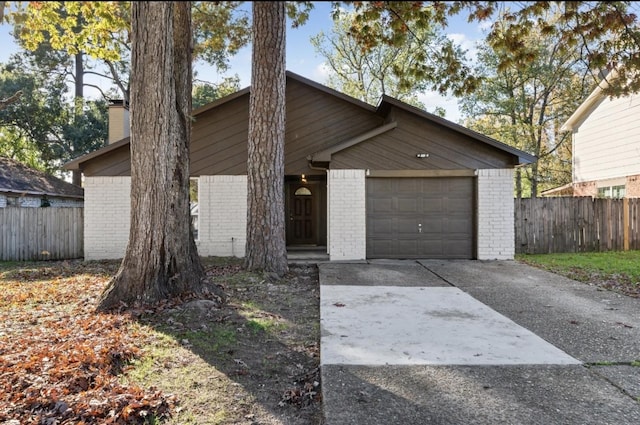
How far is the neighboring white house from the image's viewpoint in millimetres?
14461

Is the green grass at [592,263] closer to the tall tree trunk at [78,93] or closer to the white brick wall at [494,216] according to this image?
the white brick wall at [494,216]

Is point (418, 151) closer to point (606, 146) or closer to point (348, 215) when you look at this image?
point (348, 215)

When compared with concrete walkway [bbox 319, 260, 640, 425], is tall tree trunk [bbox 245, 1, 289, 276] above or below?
above

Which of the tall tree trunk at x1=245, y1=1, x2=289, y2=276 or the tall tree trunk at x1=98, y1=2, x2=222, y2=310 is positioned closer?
the tall tree trunk at x1=98, y1=2, x2=222, y2=310

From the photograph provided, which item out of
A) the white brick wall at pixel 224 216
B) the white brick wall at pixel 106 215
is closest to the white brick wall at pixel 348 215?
the white brick wall at pixel 224 216

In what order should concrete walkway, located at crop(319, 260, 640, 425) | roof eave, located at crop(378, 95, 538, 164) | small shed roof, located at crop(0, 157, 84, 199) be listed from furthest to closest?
small shed roof, located at crop(0, 157, 84, 199) → roof eave, located at crop(378, 95, 538, 164) → concrete walkway, located at crop(319, 260, 640, 425)

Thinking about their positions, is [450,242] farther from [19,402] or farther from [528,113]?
[528,113]

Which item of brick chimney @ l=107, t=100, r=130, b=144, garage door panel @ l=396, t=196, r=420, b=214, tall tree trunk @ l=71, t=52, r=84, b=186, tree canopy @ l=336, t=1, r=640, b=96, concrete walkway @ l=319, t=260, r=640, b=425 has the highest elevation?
tall tree trunk @ l=71, t=52, r=84, b=186

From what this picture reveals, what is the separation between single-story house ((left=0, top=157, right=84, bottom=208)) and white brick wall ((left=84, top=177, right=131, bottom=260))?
5520mm

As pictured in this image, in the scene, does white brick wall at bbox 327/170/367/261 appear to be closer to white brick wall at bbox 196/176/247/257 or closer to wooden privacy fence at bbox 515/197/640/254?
white brick wall at bbox 196/176/247/257

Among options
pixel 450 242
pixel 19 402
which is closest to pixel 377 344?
pixel 19 402

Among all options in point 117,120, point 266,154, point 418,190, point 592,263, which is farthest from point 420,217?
point 117,120

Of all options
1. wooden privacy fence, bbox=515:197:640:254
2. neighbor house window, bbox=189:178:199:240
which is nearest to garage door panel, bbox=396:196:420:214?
wooden privacy fence, bbox=515:197:640:254

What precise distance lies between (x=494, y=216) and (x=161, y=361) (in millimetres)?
9396
